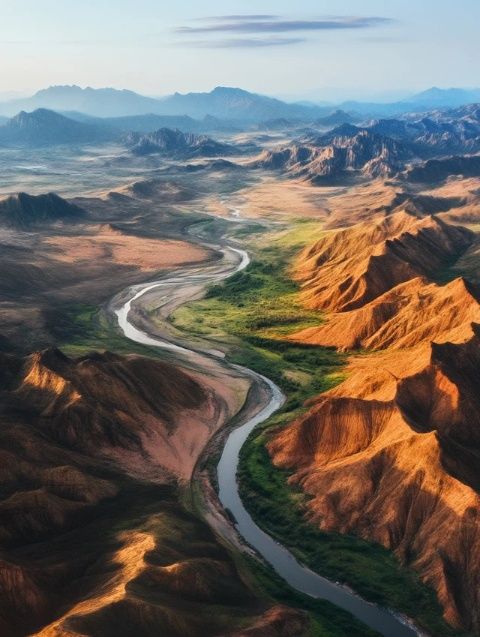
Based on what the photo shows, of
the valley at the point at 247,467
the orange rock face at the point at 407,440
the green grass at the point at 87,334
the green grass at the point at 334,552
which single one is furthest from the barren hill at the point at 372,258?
the green grass at the point at 334,552

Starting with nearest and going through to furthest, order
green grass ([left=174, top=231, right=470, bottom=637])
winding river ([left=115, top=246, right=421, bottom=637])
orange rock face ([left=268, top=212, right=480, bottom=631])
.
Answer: winding river ([left=115, top=246, right=421, bottom=637]) → green grass ([left=174, top=231, right=470, bottom=637]) → orange rock face ([left=268, top=212, right=480, bottom=631])

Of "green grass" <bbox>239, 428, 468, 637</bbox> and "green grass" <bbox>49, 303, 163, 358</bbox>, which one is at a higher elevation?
"green grass" <bbox>49, 303, 163, 358</bbox>

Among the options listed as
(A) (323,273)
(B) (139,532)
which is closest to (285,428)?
(B) (139,532)

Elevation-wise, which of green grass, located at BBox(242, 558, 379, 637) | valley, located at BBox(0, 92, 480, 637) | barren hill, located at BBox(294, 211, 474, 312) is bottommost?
green grass, located at BBox(242, 558, 379, 637)

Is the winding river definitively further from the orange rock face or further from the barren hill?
the barren hill

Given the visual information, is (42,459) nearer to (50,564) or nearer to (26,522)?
(26,522)

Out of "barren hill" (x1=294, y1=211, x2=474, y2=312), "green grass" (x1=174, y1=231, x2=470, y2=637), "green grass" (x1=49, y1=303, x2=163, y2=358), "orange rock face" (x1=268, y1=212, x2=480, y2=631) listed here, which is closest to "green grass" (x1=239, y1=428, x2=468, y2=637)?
"green grass" (x1=174, y1=231, x2=470, y2=637)

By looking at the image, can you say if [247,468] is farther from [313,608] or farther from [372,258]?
[372,258]
